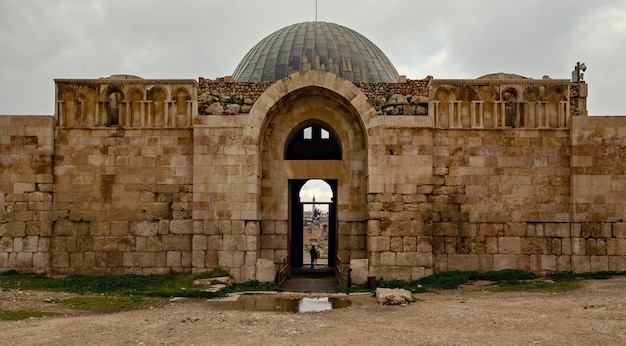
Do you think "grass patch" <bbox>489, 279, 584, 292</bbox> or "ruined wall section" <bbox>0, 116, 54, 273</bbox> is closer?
"grass patch" <bbox>489, 279, 584, 292</bbox>

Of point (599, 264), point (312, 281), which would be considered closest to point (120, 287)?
point (312, 281)

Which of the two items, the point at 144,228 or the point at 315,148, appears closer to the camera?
the point at 144,228

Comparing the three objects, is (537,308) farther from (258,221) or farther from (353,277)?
(258,221)

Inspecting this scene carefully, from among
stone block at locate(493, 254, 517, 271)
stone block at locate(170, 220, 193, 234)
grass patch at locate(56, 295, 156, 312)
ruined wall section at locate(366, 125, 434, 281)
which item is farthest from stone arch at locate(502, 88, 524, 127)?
grass patch at locate(56, 295, 156, 312)

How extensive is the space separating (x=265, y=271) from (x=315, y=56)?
1147cm

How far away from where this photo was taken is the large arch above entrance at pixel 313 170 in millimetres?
17281

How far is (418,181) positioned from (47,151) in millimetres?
11370

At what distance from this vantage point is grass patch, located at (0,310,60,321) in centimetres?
1058

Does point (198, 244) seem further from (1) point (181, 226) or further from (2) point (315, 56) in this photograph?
(2) point (315, 56)

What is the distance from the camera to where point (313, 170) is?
1741 centimetres

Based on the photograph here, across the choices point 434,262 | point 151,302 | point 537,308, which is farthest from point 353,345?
point 434,262

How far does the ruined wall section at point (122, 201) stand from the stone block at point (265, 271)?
2.16 m

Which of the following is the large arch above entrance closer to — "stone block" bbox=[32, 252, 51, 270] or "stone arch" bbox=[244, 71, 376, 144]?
"stone arch" bbox=[244, 71, 376, 144]

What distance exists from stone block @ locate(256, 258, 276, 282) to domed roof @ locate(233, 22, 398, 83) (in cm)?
998
